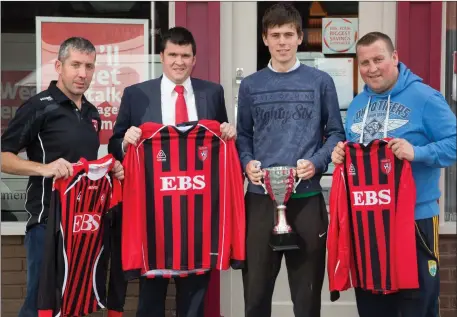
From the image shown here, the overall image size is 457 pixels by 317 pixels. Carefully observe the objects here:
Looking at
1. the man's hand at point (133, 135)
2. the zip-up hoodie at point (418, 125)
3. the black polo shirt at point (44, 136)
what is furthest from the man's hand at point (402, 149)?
the black polo shirt at point (44, 136)

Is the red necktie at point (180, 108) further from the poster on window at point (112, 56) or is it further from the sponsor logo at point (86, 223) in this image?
the poster on window at point (112, 56)

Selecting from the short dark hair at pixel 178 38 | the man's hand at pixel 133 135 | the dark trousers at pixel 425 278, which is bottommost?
the dark trousers at pixel 425 278

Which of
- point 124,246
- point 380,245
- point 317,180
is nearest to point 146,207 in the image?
point 124,246

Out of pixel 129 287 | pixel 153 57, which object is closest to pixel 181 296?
pixel 129 287

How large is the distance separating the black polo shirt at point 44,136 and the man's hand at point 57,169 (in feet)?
0.43

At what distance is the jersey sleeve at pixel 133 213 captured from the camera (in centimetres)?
353

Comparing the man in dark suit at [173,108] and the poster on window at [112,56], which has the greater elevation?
the poster on window at [112,56]

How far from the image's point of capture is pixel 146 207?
3.58 m

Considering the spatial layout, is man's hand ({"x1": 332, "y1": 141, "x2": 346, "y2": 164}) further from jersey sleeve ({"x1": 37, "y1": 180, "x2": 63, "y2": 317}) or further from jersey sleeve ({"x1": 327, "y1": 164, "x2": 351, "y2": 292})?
jersey sleeve ({"x1": 37, "y1": 180, "x2": 63, "y2": 317})

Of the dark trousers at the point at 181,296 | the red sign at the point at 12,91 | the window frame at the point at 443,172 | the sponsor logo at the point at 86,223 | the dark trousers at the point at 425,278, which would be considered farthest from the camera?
the red sign at the point at 12,91

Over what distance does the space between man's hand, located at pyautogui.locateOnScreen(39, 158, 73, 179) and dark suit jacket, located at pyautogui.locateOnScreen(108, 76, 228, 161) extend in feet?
1.23

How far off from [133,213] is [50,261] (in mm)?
470

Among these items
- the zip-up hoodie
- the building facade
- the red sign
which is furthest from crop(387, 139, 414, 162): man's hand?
the red sign

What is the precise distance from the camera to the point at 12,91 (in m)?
4.90
